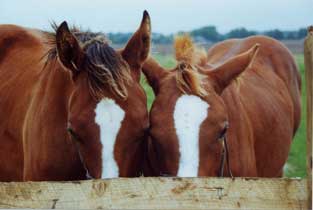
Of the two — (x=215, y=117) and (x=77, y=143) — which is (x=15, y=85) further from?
(x=215, y=117)

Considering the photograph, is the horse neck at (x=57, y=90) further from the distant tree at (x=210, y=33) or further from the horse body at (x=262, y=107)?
the distant tree at (x=210, y=33)

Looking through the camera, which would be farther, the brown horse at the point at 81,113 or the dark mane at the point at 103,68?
the dark mane at the point at 103,68

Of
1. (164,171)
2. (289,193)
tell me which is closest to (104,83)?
(164,171)

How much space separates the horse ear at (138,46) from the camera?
321 cm

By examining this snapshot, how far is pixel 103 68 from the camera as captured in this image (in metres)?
3.03

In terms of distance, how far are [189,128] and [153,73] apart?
57 centimetres

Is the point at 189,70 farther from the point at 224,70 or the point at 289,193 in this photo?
the point at 289,193

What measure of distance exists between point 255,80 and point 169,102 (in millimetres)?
1528

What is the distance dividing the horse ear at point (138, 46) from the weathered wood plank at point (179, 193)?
3.69 feet

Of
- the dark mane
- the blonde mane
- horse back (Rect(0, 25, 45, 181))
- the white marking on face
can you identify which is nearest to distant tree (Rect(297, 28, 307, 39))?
horse back (Rect(0, 25, 45, 181))

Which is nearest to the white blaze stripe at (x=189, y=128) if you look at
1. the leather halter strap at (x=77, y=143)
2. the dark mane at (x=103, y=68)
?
the dark mane at (x=103, y=68)

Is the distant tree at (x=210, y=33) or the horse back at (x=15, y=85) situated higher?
the horse back at (x=15, y=85)

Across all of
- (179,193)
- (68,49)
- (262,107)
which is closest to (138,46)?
(68,49)

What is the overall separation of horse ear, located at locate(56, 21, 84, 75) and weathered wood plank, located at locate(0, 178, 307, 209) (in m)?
1.06
